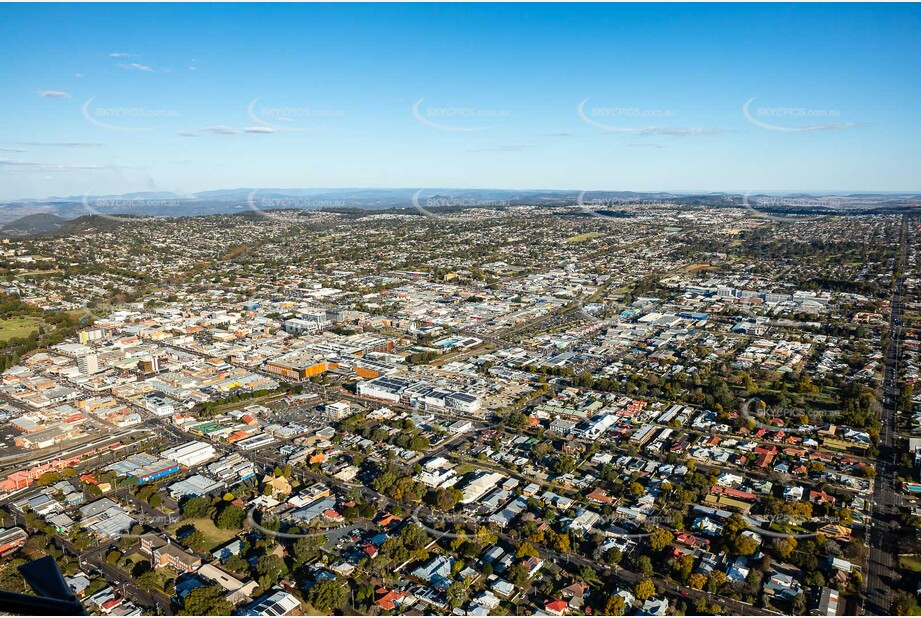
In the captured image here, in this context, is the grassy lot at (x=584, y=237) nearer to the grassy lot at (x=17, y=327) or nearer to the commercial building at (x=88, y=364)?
the grassy lot at (x=17, y=327)

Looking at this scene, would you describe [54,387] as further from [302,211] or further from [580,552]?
[302,211]

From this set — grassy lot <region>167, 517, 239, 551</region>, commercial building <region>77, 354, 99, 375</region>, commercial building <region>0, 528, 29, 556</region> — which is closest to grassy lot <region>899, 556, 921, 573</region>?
grassy lot <region>167, 517, 239, 551</region>

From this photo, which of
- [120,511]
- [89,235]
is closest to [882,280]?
[120,511]

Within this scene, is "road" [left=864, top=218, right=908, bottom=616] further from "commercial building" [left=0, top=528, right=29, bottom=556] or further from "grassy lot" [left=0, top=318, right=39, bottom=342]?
"grassy lot" [left=0, top=318, right=39, bottom=342]

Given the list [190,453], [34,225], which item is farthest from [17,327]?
[34,225]

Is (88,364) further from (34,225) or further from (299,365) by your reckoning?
(34,225)

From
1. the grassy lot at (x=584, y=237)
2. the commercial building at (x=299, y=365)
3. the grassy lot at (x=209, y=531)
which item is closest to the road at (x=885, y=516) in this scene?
the grassy lot at (x=209, y=531)
